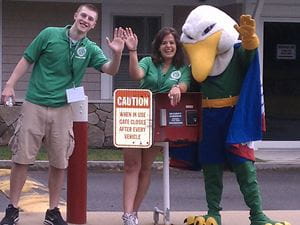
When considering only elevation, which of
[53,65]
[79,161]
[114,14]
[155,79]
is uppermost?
[114,14]

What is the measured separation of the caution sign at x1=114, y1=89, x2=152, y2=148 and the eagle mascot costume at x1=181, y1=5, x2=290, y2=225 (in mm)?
479

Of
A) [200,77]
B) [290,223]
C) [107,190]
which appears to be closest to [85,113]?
[200,77]

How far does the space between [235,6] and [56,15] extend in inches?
134

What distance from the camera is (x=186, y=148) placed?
22.2 feet

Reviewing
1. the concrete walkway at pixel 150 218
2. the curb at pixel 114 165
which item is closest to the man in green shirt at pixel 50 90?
the concrete walkway at pixel 150 218

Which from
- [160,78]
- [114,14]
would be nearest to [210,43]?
[160,78]

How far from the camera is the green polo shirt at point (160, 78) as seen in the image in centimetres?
637

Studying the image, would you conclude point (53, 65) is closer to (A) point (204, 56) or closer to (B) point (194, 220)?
(A) point (204, 56)

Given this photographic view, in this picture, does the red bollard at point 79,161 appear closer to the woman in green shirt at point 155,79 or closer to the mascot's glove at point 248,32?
the woman in green shirt at point 155,79

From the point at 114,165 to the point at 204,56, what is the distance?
6.77 m

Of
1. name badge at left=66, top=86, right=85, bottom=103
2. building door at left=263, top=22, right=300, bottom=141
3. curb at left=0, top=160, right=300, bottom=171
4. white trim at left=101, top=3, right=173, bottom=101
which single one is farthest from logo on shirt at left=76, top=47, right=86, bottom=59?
building door at left=263, top=22, right=300, bottom=141

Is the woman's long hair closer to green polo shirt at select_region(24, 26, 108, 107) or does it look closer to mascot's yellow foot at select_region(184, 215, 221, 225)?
green polo shirt at select_region(24, 26, 108, 107)

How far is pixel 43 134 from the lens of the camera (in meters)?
6.29

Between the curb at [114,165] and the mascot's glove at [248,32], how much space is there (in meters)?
6.67
